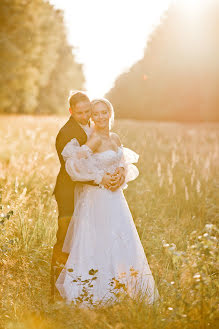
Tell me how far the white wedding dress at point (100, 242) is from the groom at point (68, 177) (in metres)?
0.09

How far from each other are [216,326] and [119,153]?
1.81 metres

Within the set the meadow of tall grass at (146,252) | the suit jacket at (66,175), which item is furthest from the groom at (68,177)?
the meadow of tall grass at (146,252)

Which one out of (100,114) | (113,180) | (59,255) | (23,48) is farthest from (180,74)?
(59,255)

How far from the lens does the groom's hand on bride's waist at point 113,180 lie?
372 centimetres

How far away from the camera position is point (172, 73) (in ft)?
129

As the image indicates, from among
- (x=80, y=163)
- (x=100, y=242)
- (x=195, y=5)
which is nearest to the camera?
(x=80, y=163)

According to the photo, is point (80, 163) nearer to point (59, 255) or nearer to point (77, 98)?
point (77, 98)

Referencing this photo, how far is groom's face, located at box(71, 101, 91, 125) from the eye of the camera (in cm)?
378

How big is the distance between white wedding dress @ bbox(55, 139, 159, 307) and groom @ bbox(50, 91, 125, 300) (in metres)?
0.09

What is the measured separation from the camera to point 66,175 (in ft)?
12.5

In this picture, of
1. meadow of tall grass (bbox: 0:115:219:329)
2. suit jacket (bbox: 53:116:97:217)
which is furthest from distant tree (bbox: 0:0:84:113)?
suit jacket (bbox: 53:116:97:217)

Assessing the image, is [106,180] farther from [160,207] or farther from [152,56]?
[152,56]

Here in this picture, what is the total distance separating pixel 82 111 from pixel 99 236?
124 cm

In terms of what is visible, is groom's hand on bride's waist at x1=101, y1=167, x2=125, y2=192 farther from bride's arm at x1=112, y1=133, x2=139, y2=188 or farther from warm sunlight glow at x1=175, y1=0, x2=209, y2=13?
warm sunlight glow at x1=175, y1=0, x2=209, y2=13
